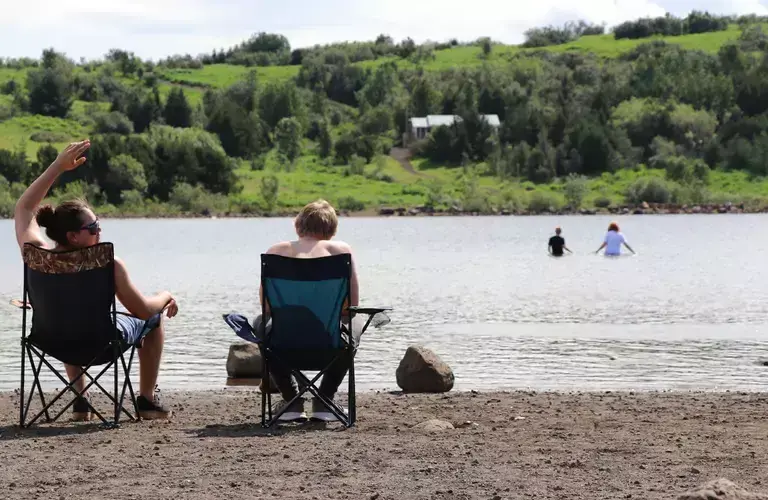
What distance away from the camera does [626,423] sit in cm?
872

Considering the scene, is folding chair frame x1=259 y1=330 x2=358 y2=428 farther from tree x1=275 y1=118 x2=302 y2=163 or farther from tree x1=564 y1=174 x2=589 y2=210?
tree x1=275 y1=118 x2=302 y2=163

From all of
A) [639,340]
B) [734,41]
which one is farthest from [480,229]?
[734,41]

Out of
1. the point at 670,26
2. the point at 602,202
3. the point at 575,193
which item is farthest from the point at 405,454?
the point at 670,26

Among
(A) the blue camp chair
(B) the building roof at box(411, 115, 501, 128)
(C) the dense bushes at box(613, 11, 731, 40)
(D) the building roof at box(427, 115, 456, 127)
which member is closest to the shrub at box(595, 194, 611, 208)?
(B) the building roof at box(411, 115, 501, 128)

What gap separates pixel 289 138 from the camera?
4889 inches

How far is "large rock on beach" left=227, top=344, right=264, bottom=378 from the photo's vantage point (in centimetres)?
1287

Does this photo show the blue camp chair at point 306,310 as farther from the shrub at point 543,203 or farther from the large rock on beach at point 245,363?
the shrub at point 543,203

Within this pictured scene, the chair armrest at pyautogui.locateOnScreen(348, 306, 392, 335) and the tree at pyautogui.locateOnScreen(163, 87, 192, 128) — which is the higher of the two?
the chair armrest at pyautogui.locateOnScreen(348, 306, 392, 335)

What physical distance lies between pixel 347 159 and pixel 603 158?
66.5 feet

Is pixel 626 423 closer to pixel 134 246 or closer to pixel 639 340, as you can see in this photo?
pixel 639 340

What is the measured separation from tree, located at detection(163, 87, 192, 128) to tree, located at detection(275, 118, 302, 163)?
8389 mm

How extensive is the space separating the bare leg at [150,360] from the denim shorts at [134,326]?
116 mm

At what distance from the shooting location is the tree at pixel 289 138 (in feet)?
402

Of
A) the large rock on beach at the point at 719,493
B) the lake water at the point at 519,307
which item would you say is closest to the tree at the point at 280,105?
the lake water at the point at 519,307
